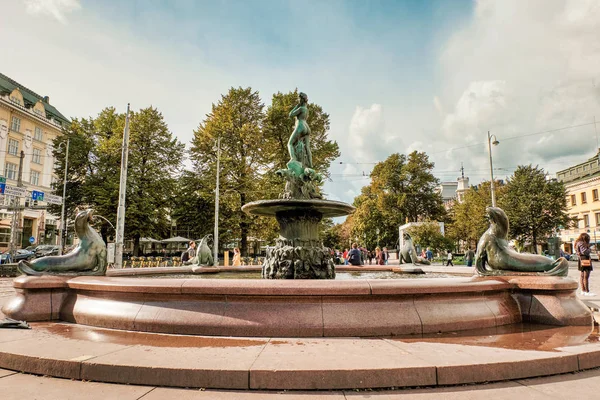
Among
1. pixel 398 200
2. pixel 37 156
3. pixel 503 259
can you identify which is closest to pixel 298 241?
pixel 503 259

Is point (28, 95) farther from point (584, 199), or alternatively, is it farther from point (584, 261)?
point (584, 199)

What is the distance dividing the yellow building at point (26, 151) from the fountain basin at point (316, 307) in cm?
4519

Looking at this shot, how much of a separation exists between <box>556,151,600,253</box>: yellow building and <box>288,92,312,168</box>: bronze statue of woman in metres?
51.9

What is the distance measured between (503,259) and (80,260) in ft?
26.2

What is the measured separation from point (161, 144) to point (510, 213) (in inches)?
1447

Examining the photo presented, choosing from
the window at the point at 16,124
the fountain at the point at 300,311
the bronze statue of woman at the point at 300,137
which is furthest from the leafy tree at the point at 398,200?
the fountain at the point at 300,311

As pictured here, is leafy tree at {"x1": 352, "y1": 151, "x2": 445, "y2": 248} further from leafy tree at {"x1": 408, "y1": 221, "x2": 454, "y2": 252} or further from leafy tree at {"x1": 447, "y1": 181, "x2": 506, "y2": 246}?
leafy tree at {"x1": 408, "y1": 221, "x2": 454, "y2": 252}

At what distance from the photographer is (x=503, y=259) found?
266 inches

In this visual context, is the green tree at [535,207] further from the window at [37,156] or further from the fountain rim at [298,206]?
the window at [37,156]

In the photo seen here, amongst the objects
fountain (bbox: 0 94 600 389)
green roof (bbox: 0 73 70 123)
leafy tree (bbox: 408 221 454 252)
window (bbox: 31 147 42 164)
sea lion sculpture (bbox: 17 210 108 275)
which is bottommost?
fountain (bbox: 0 94 600 389)

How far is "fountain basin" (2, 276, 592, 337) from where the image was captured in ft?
16.4

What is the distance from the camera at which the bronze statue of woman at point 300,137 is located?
9.98 m

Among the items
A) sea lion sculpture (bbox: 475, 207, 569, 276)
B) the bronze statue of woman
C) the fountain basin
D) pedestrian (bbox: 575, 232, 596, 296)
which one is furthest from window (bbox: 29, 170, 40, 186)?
pedestrian (bbox: 575, 232, 596, 296)

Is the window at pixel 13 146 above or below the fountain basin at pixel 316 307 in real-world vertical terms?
above
